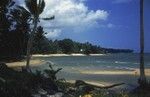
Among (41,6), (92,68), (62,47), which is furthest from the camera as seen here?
(62,47)

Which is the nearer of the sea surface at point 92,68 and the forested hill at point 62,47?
the sea surface at point 92,68

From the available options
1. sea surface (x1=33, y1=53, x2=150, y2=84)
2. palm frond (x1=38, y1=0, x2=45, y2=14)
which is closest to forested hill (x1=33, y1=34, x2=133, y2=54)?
sea surface (x1=33, y1=53, x2=150, y2=84)

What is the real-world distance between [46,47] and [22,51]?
6569cm

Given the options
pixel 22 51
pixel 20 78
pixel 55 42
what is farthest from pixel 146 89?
pixel 55 42

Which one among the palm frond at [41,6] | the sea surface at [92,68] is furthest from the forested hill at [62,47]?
the palm frond at [41,6]

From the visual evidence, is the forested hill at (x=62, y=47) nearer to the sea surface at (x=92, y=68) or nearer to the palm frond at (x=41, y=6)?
the sea surface at (x=92, y=68)

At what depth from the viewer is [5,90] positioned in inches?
445

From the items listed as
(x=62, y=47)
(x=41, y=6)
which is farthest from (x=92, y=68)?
(x=62, y=47)

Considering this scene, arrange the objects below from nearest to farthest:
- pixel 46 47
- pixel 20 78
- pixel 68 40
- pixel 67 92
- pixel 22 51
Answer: pixel 20 78, pixel 67 92, pixel 22 51, pixel 46 47, pixel 68 40

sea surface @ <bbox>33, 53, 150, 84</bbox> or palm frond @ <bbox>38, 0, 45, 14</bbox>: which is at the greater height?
palm frond @ <bbox>38, 0, 45, 14</bbox>

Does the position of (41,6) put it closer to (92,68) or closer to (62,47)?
(92,68)

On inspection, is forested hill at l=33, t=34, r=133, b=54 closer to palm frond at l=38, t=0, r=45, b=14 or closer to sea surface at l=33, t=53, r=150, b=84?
sea surface at l=33, t=53, r=150, b=84

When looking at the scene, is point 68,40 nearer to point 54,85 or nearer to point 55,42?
point 55,42

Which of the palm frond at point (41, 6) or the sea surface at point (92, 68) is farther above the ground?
the palm frond at point (41, 6)
